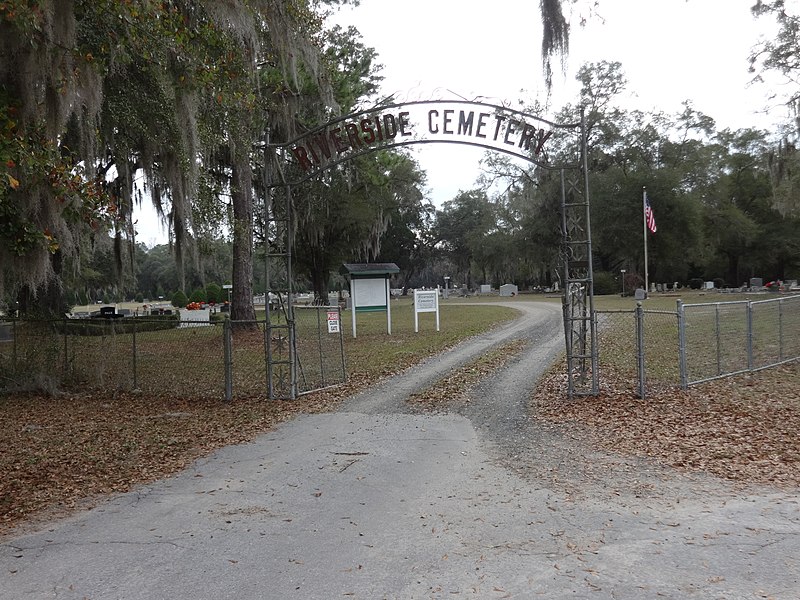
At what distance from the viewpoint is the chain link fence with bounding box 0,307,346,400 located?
10219mm

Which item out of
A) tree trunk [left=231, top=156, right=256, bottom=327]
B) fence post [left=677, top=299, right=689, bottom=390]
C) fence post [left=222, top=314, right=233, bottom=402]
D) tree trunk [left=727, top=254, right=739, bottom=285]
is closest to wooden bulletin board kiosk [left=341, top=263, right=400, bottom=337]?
tree trunk [left=231, top=156, right=256, bottom=327]

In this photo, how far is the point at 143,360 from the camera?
10.8m

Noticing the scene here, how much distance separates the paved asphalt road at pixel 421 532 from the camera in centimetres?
353

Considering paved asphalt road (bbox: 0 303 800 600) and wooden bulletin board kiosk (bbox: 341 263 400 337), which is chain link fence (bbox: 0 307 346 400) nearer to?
paved asphalt road (bbox: 0 303 800 600)

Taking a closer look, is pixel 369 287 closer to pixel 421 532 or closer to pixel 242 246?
pixel 242 246

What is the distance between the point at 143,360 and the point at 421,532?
26.1 ft

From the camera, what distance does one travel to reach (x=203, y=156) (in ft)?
38.8

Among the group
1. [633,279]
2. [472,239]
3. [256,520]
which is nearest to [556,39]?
[256,520]

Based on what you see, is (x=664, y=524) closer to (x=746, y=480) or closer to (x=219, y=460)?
(x=746, y=480)

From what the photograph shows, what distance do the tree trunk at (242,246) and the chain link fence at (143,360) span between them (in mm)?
5353

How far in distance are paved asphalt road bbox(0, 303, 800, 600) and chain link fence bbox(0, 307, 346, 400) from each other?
12.1 feet

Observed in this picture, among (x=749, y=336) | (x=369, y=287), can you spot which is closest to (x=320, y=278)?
(x=369, y=287)

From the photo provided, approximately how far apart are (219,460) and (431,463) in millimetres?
2228

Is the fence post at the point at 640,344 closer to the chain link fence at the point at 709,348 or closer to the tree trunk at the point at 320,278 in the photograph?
the chain link fence at the point at 709,348
